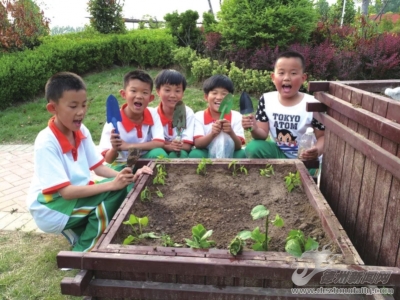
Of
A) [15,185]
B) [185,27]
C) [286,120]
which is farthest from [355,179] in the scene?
[185,27]

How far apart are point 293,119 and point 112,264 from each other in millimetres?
1938

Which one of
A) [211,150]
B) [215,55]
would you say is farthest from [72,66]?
[211,150]

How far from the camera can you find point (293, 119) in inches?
111

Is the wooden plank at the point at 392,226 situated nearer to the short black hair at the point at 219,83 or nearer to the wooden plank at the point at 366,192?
the wooden plank at the point at 366,192

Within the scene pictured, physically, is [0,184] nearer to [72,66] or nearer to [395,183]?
[395,183]

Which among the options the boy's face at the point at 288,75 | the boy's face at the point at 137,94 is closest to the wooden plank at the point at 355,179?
the boy's face at the point at 288,75

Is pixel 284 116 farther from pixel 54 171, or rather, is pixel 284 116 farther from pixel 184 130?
pixel 54 171

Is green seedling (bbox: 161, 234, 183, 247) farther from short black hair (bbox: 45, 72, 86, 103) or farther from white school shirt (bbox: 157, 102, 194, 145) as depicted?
white school shirt (bbox: 157, 102, 194, 145)

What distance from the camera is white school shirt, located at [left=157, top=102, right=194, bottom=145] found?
3.10 m

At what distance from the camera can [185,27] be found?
892cm

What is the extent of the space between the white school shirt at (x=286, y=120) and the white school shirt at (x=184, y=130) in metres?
0.56

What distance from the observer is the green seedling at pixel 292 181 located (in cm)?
201

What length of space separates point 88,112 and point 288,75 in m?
4.46

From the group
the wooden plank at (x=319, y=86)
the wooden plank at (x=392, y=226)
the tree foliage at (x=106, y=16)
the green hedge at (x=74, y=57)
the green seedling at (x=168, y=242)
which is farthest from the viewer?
the tree foliage at (x=106, y=16)
